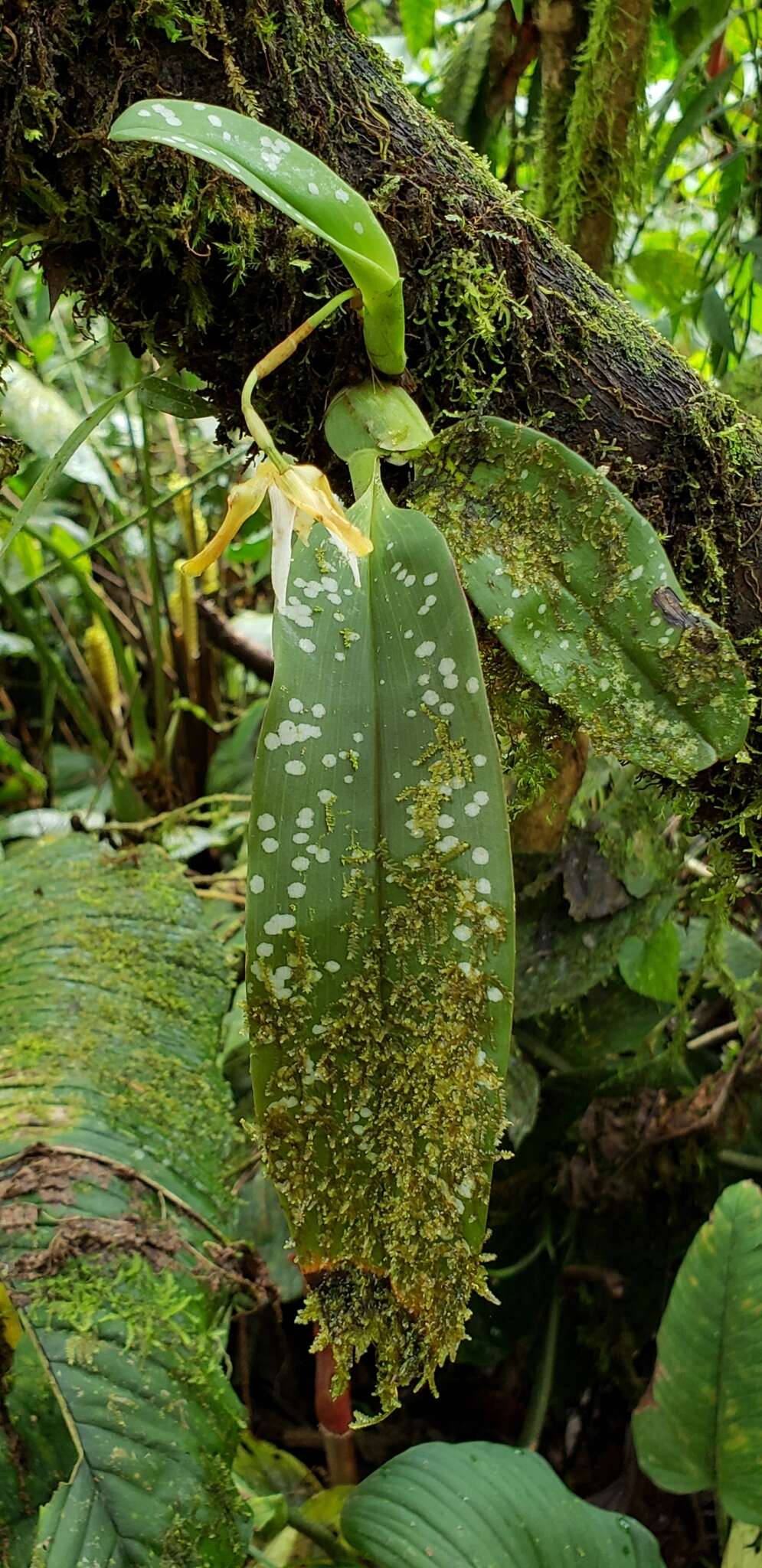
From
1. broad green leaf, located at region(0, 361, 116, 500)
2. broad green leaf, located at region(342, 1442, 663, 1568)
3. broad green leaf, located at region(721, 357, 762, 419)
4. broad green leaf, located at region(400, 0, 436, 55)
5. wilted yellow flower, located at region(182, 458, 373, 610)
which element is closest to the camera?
wilted yellow flower, located at region(182, 458, 373, 610)

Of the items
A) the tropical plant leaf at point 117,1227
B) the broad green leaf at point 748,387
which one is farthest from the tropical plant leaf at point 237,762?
the broad green leaf at point 748,387

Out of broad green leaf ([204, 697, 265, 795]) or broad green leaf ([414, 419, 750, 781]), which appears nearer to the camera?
broad green leaf ([414, 419, 750, 781])

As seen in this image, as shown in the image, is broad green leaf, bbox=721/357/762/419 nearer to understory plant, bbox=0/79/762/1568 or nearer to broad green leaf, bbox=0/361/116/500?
understory plant, bbox=0/79/762/1568

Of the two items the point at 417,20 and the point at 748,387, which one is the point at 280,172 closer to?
the point at 748,387

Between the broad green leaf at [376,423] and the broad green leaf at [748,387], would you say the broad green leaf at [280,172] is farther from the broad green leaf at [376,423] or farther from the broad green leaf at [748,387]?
the broad green leaf at [748,387]

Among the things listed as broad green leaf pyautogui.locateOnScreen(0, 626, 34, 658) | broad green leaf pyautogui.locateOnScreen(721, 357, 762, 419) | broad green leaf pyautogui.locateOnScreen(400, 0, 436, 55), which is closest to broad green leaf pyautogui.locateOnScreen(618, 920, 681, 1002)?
broad green leaf pyautogui.locateOnScreen(721, 357, 762, 419)

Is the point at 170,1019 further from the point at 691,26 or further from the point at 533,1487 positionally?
the point at 691,26

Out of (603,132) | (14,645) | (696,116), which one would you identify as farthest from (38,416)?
(696,116)
